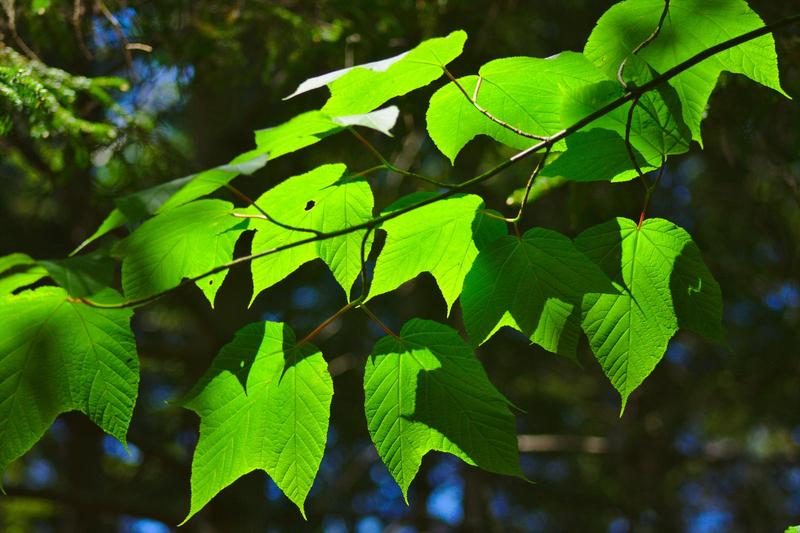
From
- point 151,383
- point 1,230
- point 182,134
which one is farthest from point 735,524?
point 1,230

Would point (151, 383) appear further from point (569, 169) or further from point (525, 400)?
point (569, 169)

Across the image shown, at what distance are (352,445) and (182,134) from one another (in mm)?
3375

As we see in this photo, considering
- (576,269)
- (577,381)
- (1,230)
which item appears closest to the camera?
(576,269)

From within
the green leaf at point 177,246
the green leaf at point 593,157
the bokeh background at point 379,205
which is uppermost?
the green leaf at point 593,157

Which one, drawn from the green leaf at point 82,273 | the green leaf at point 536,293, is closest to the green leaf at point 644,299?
the green leaf at point 536,293

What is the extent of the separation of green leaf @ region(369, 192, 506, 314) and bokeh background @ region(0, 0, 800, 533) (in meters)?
0.24

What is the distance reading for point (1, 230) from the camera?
4.03m

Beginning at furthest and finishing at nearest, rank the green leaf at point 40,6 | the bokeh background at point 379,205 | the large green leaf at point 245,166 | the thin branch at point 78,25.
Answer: the bokeh background at point 379,205, the thin branch at point 78,25, the green leaf at point 40,6, the large green leaf at point 245,166

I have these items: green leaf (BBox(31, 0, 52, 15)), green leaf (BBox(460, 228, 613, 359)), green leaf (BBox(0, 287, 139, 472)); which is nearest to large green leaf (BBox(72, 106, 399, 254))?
green leaf (BBox(0, 287, 139, 472))

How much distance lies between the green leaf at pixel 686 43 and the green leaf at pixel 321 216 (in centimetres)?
31

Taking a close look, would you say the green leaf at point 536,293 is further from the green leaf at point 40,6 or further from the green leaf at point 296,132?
the green leaf at point 40,6

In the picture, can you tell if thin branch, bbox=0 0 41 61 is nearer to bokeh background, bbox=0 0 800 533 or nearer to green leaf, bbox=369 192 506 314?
bokeh background, bbox=0 0 800 533

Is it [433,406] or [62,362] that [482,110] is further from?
[62,362]

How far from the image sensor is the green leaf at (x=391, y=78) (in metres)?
0.76
